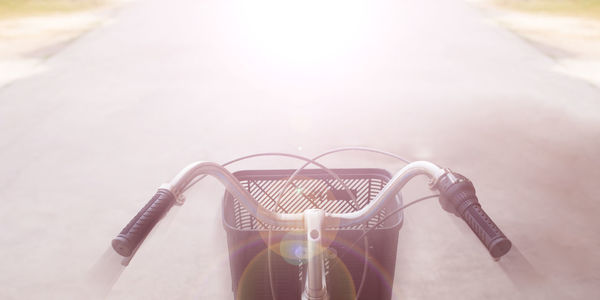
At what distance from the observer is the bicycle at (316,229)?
0.80 m

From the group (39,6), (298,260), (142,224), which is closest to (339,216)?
(298,260)

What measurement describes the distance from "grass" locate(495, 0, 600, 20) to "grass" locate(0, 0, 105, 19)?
833 centimetres

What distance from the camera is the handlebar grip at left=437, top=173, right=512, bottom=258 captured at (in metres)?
0.71

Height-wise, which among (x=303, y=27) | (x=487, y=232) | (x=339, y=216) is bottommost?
(x=303, y=27)

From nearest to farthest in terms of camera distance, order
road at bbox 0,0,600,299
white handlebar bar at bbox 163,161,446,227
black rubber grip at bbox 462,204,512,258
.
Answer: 1. black rubber grip at bbox 462,204,512,258
2. white handlebar bar at bbox 163,161,446,227
3. road at bbox 0,0,600,299

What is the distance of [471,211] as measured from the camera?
0.78 metres

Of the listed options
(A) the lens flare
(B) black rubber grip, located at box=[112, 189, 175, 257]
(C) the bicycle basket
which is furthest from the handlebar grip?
(A) the lens flare

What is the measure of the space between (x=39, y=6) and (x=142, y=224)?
1030cm

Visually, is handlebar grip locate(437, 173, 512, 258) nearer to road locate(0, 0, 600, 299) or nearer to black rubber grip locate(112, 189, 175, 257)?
road locate(0, 0, 600, 299)

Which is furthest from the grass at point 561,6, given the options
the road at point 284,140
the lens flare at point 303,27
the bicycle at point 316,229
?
the bicycle at point 316,229

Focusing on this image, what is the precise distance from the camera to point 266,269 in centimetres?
119

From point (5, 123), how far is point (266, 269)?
3.51 meters

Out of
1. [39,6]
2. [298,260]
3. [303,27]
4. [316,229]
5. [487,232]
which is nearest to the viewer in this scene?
[487,232]

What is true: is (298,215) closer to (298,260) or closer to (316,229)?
(316,229)
